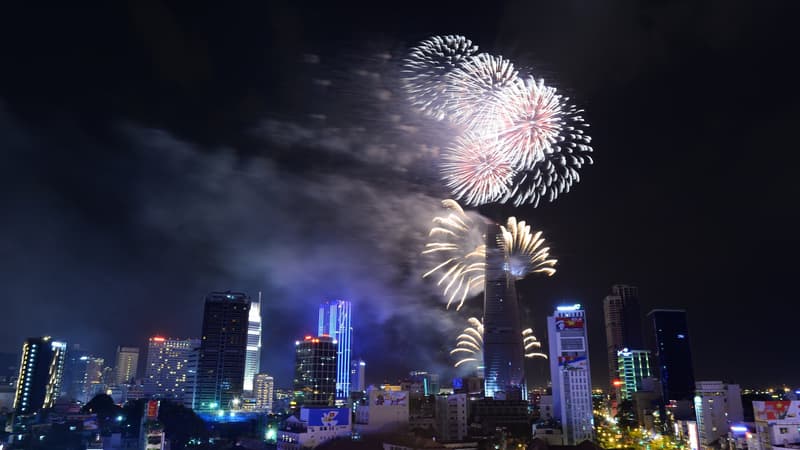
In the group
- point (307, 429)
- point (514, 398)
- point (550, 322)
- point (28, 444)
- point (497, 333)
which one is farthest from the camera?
point (497, 333)

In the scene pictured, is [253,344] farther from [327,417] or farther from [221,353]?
[327,417]

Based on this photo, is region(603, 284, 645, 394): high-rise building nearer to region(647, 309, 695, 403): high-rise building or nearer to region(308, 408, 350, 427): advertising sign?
region(647, 309, 695, 403): high-rise building

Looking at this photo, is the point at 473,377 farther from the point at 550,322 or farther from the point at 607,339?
the point at 607,339

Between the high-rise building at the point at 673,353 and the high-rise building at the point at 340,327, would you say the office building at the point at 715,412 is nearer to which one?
the high-rise building at the point at 673,353

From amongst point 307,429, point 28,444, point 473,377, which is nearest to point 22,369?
point 28,444

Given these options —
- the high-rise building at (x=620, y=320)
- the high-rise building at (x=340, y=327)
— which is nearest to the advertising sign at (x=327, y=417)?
the high-rise building at (x=340, y=327)

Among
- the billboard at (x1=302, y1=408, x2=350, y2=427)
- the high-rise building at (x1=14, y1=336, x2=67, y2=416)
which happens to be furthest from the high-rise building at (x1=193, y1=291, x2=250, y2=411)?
the billboard at (x1=302, y1=408, x2=350, y2=427)
